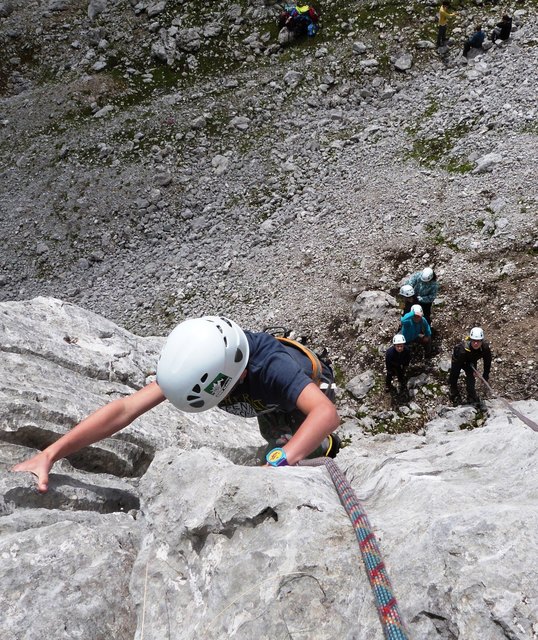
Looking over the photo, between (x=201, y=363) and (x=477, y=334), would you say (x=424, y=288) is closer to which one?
(x=477, y=334)

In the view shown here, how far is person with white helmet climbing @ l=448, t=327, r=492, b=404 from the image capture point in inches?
491

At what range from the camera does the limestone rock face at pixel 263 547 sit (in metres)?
3.65

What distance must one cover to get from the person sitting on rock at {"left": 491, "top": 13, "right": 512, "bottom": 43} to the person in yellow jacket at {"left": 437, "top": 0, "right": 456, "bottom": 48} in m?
2.38

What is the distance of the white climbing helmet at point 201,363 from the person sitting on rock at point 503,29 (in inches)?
965

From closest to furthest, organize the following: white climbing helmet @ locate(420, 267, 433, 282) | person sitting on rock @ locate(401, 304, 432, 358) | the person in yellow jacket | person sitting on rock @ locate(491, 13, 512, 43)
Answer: person sitting on rock @ locate(401, 304, 432, 358) → white climbing helmet @ locate(420, 267, 433, 282) → person sitting on rock @ locate(491, 13, 512, 43) → the person in yellow jacket

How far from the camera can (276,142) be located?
25359 mm

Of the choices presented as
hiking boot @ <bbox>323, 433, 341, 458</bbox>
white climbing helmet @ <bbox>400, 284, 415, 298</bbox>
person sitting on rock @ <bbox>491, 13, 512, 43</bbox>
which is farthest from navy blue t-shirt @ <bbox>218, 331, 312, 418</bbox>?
person sitting on rock @ <bbox>491, 13, 512, 43</bbox>

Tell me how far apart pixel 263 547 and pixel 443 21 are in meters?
27.7

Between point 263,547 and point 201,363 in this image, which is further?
point 201,363

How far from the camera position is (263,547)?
14.0 feet

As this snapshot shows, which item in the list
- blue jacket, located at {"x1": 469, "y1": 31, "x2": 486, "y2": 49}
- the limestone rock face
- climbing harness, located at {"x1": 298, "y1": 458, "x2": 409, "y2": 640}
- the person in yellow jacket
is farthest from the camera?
the person in yellow jacket

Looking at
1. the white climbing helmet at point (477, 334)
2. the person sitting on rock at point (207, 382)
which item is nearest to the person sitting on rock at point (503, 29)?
the white climbing helmet at point (477, 334)

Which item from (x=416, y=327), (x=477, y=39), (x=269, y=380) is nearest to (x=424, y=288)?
(x=416, y=327)

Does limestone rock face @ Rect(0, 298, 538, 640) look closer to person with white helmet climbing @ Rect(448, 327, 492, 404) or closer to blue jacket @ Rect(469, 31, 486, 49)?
person with white helmet climbing @ Rect(448, 327, 492, 404)
